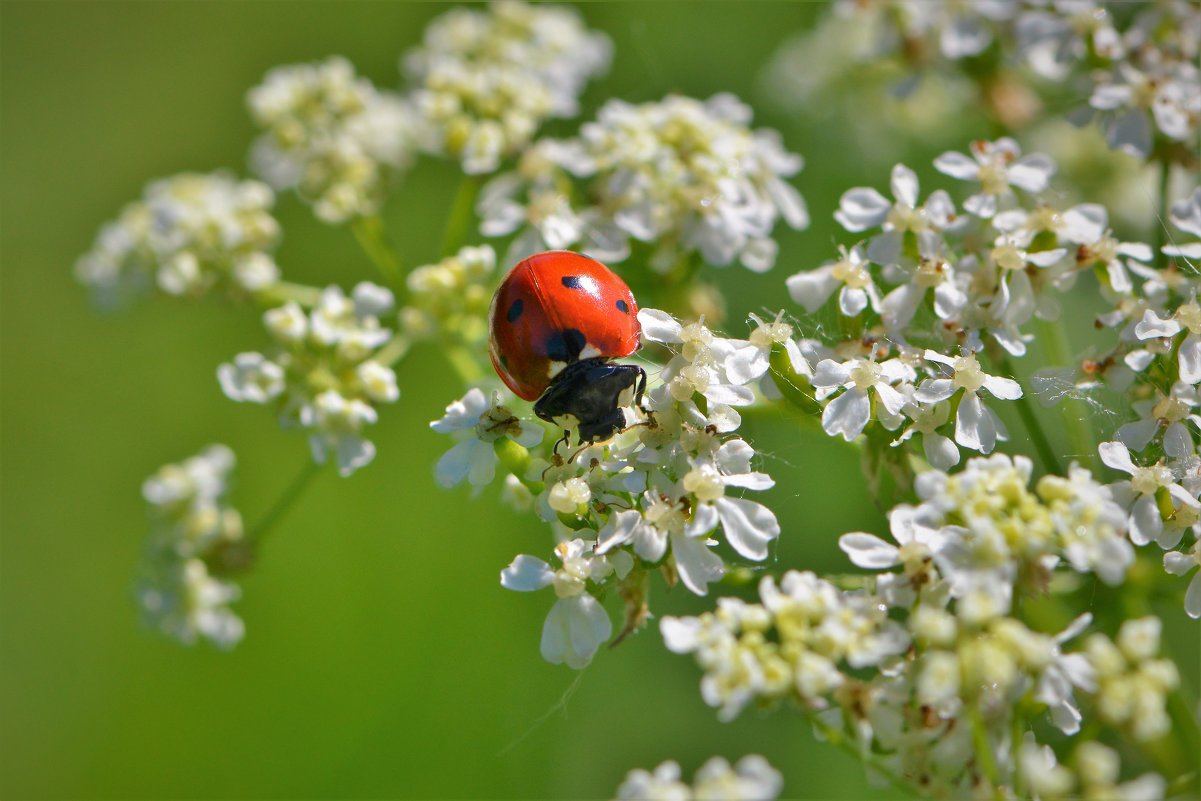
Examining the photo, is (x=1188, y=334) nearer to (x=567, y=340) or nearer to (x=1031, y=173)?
(x=1031, y=173)

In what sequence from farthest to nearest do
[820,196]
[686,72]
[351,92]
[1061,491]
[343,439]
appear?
[686,72] < [820,196] < [351,92] < [343,439] < [1061,491]

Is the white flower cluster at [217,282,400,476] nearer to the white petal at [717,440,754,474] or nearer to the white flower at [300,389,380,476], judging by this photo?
the white flower at [300,389,380,476]

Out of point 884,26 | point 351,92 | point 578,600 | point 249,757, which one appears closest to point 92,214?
point 351,92

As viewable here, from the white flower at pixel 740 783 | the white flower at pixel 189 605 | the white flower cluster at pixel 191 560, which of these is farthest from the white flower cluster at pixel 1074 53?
the white flower at pixel 189 605

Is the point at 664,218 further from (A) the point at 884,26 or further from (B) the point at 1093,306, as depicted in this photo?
(B) the point at 1093,306

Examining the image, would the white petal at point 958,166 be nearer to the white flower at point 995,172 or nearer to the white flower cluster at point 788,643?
the white flower at point 995,172

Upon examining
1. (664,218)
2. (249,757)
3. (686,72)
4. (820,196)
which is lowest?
(249,757)

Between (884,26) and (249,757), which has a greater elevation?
(884,26)
